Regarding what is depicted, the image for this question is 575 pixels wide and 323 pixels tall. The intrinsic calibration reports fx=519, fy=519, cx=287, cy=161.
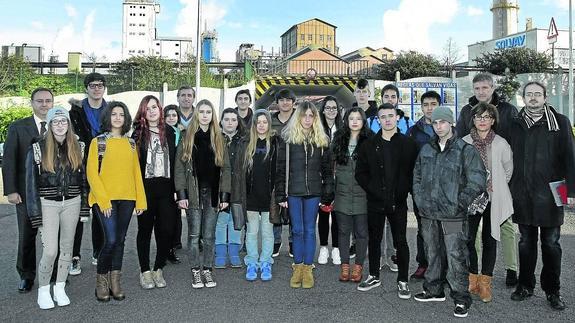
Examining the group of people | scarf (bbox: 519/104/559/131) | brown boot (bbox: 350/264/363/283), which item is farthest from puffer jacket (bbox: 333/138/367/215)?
scarf (bbox: 519/104/559/131)

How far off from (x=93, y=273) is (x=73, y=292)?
0.75 metres

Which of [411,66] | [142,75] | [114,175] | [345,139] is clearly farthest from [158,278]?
[411,66]

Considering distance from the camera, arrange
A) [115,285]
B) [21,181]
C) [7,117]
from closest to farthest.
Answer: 1. [115,285]
2. [21,181]
3. [7,117]

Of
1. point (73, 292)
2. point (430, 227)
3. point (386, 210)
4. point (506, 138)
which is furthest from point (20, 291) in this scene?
point (506, 138)

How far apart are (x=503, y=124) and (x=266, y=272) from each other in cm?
305

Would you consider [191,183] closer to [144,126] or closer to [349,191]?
[144,126]

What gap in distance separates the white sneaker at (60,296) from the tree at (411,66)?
26460 mm

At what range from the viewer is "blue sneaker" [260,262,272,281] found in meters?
5.72

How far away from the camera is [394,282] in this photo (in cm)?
568

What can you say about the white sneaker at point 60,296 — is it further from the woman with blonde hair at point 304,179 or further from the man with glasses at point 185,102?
the man with glasses at point 185,102

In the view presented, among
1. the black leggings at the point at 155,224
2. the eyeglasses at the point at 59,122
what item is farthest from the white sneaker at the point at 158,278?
the eyeglasses at the point at 59,122

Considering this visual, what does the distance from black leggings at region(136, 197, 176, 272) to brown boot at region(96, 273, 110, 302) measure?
484mm

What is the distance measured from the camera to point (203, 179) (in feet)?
18.6

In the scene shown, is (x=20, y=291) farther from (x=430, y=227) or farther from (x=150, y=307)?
(x=430, y=227)
